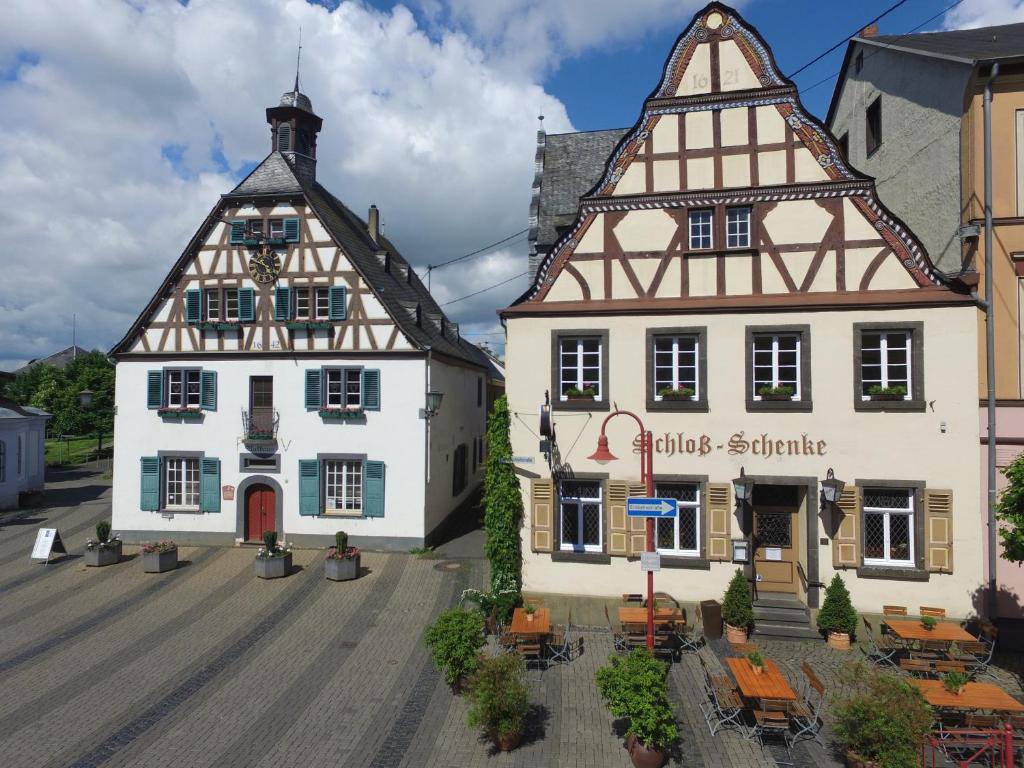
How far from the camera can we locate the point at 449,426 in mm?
20766

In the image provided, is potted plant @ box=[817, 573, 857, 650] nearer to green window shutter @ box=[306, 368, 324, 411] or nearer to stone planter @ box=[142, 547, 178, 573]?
green window shutter @ box=[306, 368, 324, 411]

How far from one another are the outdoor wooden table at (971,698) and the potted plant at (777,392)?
18.3ft

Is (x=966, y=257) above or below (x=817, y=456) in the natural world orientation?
above

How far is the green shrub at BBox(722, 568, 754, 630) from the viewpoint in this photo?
A: 11.2m

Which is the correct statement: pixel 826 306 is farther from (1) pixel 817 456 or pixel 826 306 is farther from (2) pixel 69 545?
(2) pixel 69 545

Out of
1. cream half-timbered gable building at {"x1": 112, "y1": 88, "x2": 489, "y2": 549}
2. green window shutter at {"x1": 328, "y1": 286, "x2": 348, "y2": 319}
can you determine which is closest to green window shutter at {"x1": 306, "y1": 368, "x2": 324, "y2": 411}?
cream half-timbered gable building at {"x1": 112, "y1": 88, "x2": 489, "y2": 549}

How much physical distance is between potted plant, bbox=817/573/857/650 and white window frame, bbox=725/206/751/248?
7485 millimetres

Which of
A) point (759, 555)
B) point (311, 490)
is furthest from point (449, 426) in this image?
point (759, 555)

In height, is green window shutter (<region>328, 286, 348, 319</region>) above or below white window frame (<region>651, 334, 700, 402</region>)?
above

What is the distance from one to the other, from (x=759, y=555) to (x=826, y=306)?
5.76 meters

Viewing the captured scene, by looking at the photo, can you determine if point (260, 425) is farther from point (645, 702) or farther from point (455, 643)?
point (645, 702)

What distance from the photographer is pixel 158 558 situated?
15.7m

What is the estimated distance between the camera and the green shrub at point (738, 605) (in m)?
11.2

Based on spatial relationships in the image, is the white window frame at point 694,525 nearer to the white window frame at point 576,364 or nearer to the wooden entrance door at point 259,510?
the white window frame at point 576,364
